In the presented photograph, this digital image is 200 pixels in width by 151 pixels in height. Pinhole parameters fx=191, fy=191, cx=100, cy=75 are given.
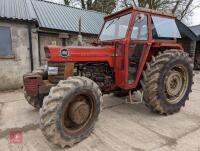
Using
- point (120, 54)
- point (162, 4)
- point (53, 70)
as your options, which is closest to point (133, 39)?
point (120, 54)

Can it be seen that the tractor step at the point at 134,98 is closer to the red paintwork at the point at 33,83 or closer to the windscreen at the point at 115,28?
the windscreen at the point at 115,28

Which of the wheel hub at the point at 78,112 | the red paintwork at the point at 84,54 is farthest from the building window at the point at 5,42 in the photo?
the wheel hub at the point at 78,112

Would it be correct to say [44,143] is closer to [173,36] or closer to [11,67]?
[173,36]

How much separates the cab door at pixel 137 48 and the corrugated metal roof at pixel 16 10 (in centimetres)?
458

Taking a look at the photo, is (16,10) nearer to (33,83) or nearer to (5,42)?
(5,42)

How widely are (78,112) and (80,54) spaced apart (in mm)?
1034

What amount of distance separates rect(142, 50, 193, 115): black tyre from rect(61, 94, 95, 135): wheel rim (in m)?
1.31

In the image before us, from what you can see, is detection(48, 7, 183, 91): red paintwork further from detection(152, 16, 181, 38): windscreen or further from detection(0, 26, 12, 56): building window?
detection(0, 26, 12, 56): building window

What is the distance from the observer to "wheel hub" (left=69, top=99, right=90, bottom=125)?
114 inches

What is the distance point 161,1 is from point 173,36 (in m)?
13.2

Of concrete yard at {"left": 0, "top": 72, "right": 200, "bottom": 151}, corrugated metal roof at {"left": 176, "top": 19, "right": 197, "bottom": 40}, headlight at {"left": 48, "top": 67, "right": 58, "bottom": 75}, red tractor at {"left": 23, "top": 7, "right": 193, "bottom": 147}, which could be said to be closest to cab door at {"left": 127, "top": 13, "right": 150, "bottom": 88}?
red tractor at {"left": 23, "top": 7, "right": 193, "bottom": 147}

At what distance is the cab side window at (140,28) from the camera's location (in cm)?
379

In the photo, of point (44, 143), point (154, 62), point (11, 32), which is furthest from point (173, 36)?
point (11, 32)

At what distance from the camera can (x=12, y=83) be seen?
6.93 meters
